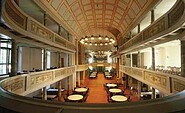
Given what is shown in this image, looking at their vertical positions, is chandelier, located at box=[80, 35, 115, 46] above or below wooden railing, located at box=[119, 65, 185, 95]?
above

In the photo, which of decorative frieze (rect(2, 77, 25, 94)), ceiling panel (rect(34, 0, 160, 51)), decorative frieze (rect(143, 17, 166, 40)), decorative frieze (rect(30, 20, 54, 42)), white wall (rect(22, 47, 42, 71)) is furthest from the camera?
white wall (rect(22, 47, 42, 71))

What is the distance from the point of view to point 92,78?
32.5 meters

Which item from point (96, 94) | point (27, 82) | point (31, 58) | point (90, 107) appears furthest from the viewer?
point (96, 94)

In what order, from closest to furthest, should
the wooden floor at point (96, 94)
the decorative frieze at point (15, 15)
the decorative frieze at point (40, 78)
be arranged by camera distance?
the decorative frieze at point (15, 15), the decorative frieze at point (40, 78), the wooden floor at point (96, 94)

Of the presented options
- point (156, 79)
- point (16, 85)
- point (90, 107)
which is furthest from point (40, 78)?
point (90, 107)

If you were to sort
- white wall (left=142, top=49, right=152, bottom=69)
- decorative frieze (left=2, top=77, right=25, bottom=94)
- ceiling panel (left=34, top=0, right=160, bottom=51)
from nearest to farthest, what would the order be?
decorative frieze (left=2, top=77, right=25, bottom=94)
ceiling panel (left=34, top=0, right=160, bottom=51)
white wall (left=142, top=49, right=152, bottom=69)

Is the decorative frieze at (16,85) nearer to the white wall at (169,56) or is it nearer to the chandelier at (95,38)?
the chandelier at (95,38)

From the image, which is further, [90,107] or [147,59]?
[147,59]

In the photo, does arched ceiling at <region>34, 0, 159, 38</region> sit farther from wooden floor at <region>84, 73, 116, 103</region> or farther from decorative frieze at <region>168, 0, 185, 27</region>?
wooden floor at <region>84, 73, 116, 103</region>

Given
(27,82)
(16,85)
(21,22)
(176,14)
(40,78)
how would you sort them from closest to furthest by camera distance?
(176,14) < (16,85) < (21,22) < (27,82) < (40,78)

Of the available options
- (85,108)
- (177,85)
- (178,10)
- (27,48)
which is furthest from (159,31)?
(27,48)

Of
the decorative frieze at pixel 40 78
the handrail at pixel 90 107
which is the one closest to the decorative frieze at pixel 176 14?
the handrail at pixel 90 107

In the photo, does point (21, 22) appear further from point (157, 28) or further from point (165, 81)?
point (165, 81)

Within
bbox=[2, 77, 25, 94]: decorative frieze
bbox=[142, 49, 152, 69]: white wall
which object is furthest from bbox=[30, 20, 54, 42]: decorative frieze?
bbox=[142, 49, 152, 69]: white wall
